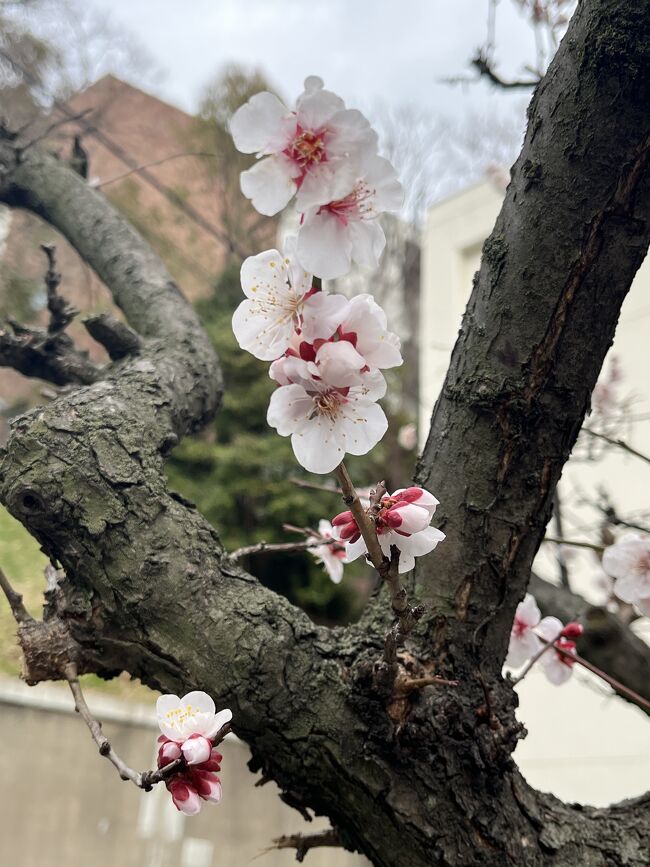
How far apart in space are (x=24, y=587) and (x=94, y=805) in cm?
157

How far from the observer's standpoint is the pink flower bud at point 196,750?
0.80m

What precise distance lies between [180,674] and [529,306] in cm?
74

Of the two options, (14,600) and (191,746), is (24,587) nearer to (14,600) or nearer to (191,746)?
(14,600)

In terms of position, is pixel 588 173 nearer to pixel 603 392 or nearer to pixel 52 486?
Result: pixel 52 486

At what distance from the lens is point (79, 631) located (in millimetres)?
1004

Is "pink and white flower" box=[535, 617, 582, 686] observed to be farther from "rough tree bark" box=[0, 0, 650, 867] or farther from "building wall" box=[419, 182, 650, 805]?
"building wall" box=[419, 182, 650, 805]

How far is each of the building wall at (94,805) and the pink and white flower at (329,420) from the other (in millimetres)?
3517

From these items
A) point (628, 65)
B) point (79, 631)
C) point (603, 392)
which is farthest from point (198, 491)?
point (628, 65)

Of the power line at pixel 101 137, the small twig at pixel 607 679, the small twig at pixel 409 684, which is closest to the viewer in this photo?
the small twig at pixel 409 684

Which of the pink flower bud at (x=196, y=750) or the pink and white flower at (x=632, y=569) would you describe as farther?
the pink and white flower at (x=632, y=569)

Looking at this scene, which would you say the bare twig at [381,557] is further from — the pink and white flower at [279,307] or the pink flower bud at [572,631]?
the pink flower bud at [572,631]

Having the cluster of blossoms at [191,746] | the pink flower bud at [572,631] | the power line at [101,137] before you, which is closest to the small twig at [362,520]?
the cluster of blossoms at [191,746]

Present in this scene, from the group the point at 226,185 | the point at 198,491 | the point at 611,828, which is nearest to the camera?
the point at 611,828

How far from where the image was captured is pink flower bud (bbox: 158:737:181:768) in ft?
2.64
